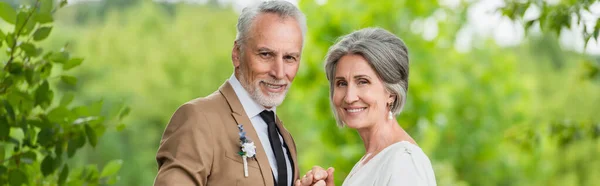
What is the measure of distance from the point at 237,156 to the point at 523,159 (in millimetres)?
23827

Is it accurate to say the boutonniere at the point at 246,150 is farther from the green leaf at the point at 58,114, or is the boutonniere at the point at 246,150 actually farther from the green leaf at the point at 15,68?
the green leaf at the point at 15,68

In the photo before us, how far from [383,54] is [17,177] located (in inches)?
74.5

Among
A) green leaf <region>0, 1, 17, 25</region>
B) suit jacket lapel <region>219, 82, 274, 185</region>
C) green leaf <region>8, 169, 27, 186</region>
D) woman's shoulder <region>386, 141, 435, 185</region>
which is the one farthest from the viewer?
green leaf <region>8, 169, 27, 186</region>

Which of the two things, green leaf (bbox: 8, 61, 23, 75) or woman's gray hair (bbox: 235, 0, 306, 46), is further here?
green leaf (bbox: 8, 61, 23, 75)

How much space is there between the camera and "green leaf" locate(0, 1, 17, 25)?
424cm

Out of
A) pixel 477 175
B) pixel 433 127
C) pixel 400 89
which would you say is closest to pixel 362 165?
pixel 400 89

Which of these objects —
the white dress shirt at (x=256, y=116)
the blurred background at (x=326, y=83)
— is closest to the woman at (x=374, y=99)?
the white dress shirt at (x=256, y=116)

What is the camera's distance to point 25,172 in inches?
179

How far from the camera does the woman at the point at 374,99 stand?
3943 millimetres

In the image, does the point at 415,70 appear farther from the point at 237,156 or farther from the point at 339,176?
the point at 237,156

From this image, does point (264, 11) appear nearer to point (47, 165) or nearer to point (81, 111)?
point (81, 111)

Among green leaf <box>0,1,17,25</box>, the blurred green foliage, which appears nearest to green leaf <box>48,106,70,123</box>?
the blurred green foliage

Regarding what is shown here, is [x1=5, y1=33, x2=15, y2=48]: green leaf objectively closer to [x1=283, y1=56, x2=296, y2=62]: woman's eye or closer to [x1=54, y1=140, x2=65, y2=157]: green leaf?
[x1=54, y1=140, x2=65, y2=157]: green leaf

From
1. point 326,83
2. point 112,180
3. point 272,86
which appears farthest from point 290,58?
point 326,83
